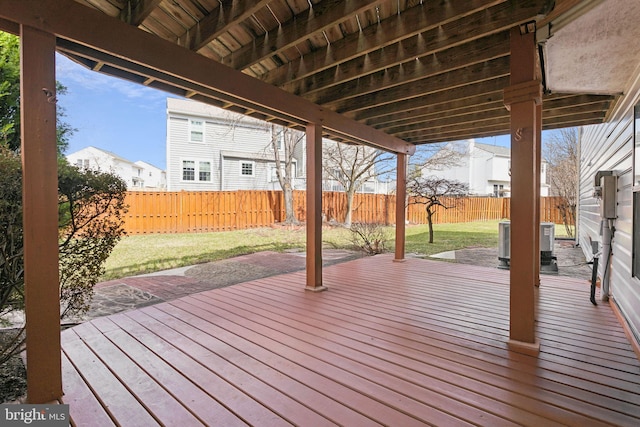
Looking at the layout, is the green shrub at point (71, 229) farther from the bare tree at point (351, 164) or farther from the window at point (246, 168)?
the window at point (246, 168)

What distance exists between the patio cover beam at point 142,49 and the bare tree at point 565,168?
33.8 feet

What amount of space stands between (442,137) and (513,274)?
4082 mm

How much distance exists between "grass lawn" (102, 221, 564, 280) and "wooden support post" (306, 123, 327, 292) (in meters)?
3.40

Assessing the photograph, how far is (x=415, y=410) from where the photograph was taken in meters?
1.81

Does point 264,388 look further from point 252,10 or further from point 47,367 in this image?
point 252,10

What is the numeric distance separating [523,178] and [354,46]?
1.80 meters

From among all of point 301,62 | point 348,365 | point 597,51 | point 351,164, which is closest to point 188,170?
point 351,164

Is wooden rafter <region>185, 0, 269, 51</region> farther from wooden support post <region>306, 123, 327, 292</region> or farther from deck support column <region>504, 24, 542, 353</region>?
deck support column <region>504, 24, 542, 353</region>

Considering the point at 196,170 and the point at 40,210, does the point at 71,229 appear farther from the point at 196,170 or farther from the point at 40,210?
the point at 196,170

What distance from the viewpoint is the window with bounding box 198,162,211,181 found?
15.7 meters

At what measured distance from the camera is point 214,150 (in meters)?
16.0

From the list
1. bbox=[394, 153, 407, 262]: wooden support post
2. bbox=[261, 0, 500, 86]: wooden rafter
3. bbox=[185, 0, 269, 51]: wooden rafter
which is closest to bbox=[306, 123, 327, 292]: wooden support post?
bbox=[261, 0, 500, 86]: wooden rafter

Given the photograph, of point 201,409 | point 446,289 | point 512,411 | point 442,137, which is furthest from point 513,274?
point 442,137

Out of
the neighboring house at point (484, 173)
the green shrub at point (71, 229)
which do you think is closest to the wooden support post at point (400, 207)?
the green shrub at point (71, 229)
